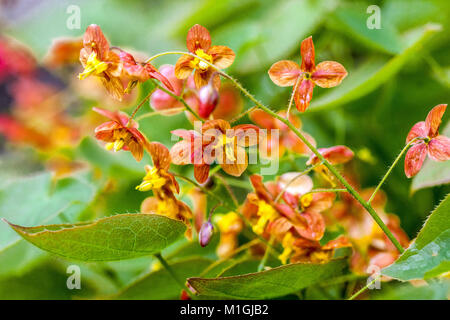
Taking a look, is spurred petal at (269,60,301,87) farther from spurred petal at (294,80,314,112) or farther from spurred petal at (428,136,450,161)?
spurred petal at (428,136,450,161)

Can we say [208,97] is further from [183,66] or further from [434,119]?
[434,119]

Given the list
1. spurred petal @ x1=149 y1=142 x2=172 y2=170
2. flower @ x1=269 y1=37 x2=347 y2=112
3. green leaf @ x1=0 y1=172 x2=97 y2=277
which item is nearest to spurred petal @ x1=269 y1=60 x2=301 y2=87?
flower @ x1=269 y1=37 x2=347 y2=112

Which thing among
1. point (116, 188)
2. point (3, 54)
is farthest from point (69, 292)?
point (3, 54)

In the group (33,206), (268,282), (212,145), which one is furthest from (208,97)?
(33,206)

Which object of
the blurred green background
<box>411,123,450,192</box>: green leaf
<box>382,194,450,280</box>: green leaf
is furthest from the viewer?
the blurred green background

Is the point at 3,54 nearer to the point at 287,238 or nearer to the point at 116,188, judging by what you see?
the point at 116,188

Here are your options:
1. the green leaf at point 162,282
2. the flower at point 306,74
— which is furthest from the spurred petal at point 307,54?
the green leaf at point 162,282
